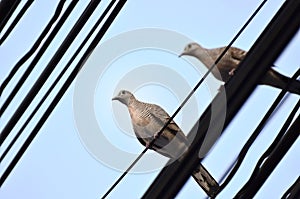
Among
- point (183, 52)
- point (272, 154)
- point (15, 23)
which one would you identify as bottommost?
point (15, 23)

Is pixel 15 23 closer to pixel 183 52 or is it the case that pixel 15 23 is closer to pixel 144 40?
pixel 144 40

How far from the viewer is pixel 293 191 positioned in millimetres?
3441

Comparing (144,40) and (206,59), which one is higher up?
(206,59)

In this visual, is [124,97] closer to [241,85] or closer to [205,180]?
[205,180]

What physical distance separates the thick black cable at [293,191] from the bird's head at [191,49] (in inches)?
186

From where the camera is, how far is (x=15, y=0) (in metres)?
2.48

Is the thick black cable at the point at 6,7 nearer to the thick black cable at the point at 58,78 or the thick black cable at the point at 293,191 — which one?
the thick black cable at the point at 58,78

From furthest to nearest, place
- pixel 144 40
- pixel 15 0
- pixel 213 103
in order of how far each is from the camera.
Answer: pixel 144 40 → pixel 15 0 → pixel 213 103

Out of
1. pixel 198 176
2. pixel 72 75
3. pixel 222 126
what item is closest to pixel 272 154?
pixel 72 75

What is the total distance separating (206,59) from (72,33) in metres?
4.80

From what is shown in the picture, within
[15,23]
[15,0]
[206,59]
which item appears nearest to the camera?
[15,0]

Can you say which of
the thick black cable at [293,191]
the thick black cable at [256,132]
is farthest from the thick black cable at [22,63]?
the thick black cable at [293,191]

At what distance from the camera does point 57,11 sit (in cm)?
326

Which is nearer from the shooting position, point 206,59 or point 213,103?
Answer: point 213,103
